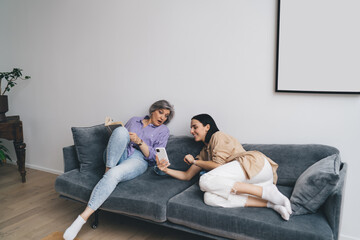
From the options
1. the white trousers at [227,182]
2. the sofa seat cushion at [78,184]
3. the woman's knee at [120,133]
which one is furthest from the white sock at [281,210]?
the sofa seat cushion at [78,184]

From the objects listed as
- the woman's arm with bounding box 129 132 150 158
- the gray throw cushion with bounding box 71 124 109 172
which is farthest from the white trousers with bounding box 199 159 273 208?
the gray throw cushion with bounding box 71 124 109 172

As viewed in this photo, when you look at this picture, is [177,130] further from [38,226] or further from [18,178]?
[18,178]

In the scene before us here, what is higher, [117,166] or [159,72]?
[159,72]

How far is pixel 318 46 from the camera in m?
2.27

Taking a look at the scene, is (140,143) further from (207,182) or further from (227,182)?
(227,182)

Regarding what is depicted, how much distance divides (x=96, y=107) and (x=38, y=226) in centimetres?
147

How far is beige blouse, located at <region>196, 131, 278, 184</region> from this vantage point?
2078mm

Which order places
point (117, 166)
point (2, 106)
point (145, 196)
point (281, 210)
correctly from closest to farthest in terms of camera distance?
point (281, 210) → point (145, 196) → point (117, 166) → point (2, 106)

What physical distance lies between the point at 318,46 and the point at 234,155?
1041 mm

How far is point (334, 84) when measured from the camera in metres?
2.25

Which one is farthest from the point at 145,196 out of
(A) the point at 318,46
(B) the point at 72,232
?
(A) the point at 318,46

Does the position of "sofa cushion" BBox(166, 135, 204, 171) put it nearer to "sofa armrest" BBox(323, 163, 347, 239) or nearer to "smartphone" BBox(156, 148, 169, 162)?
"smartphone" BBox(156, 148, 169, 162)

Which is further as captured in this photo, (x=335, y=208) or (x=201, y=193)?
(x=201, y=193)

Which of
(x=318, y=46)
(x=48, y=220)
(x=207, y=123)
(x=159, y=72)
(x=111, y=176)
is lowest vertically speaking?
(x=48, y=220)
